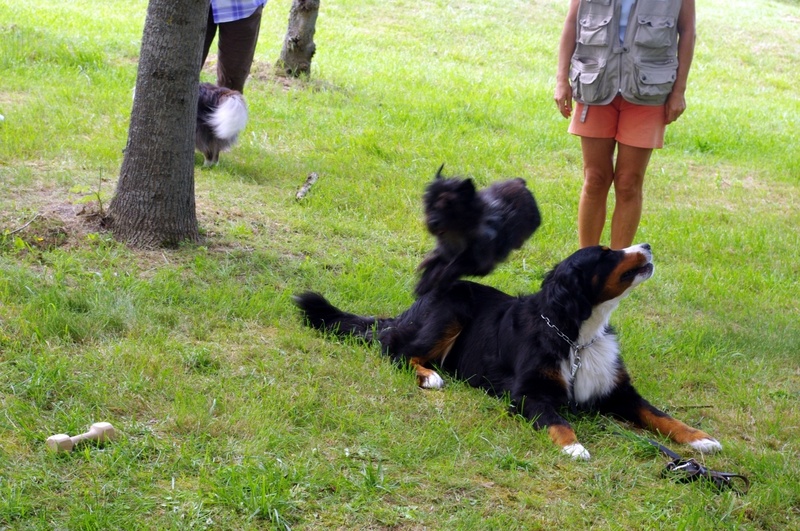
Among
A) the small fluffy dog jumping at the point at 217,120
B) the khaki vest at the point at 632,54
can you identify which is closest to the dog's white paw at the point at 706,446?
the khaki vest at the point at 632,54

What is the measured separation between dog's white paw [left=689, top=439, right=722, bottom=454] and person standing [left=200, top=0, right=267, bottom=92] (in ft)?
16.0

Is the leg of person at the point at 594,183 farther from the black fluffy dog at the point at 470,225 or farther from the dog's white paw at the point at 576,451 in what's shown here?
the dog's white paw at the point at 576,451

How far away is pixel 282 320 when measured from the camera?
15.4ft

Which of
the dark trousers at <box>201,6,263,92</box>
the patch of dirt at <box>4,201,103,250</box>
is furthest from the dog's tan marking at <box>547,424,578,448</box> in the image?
the dark trousers at <box>201,6,263,92</box>

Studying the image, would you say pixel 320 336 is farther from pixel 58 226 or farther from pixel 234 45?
pixel 234 45

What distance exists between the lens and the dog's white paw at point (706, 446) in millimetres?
3803

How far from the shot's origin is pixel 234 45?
295 inches

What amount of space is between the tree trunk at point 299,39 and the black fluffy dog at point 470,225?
6625mm

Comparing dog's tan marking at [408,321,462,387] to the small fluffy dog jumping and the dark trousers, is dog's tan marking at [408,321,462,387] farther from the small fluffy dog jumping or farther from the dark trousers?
the dark trousers

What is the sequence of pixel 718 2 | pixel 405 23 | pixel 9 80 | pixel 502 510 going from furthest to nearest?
pixel 718 2 < pixel 405 23 < pixel 9 80 < pixel 502 510

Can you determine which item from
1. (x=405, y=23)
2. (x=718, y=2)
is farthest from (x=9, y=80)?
(x=718, y=2)

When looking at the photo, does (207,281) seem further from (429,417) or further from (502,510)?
(502,510)

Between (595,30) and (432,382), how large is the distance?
250cm

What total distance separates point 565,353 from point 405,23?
15.1m
